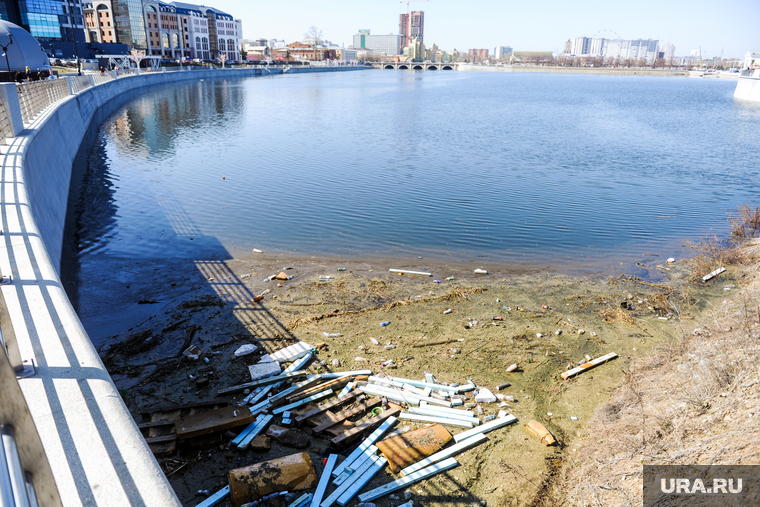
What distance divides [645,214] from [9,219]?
2090cm

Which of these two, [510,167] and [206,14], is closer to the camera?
[510,167]

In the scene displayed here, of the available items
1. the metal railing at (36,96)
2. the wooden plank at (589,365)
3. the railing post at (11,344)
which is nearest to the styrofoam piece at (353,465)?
the railing post at (11,344)

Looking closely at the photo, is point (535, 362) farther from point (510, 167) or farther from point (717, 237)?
point (510, 167)

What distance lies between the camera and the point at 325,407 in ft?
25.2

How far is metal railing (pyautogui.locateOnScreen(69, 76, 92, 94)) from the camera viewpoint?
125 feet

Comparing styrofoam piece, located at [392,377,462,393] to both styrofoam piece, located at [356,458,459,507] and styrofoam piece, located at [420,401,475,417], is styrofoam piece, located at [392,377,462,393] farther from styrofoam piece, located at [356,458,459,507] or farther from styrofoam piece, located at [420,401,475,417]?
styrofoam piece, located at [356,458,459,507]

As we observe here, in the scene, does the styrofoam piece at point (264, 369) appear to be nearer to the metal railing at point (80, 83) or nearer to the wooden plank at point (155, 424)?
the wooden plank at point (155, 424)

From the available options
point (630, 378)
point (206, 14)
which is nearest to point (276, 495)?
point (630, 378)

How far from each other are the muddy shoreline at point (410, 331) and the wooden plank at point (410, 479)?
0.37 feet

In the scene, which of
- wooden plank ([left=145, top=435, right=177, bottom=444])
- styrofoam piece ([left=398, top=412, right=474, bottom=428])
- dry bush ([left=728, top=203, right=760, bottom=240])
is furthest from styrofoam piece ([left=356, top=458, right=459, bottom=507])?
dry bush ([left=728, top=203, right=760, bottom=240])

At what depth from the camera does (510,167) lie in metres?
26.4

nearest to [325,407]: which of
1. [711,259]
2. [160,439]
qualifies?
[160,439]

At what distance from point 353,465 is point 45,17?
138 meters

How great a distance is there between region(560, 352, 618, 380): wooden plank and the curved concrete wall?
85226 millimetres
